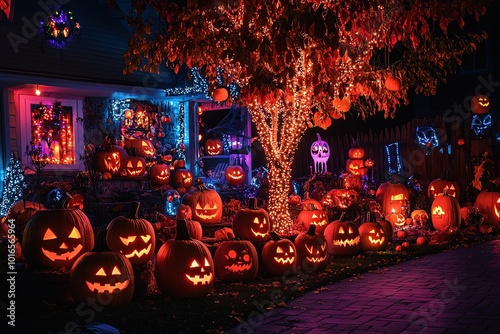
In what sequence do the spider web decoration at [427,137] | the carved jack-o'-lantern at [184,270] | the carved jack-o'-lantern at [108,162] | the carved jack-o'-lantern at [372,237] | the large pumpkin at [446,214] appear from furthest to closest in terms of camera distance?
the spider web decoration at [427,137] < the carved jack-o'-lantern at [108,162] < the large pumpkin at [446,214] < the carved jack-o'-lantern at [372,237] < the carved jack-o'-lantern at [184,270]

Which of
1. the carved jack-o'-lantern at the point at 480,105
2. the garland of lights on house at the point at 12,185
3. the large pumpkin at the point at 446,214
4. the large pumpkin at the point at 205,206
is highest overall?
the carved jack-o'-lantern at the point at 480,105

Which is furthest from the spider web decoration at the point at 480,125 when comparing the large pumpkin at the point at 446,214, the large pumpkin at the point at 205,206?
the large pumpkin at the point at 205,206

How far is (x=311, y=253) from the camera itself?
31.5 ft

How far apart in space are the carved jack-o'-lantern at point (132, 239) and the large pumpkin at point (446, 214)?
24.3ft

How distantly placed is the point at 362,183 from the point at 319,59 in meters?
Result: 7.35

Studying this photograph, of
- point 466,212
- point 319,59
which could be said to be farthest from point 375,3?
point 466,212

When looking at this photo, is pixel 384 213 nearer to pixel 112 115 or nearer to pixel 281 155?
pixel 281 155

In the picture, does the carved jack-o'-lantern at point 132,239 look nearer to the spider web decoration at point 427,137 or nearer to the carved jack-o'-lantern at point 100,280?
the carved jack-o'-lantern at point 100,280

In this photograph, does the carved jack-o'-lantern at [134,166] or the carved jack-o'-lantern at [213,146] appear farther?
the carved jack-o'-lantern at [213,146]

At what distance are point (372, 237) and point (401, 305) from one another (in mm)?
4145

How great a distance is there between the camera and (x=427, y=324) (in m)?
6.36

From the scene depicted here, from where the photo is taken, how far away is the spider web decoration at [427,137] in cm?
1691

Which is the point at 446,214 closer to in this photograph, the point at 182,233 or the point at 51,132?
the point at 182,233

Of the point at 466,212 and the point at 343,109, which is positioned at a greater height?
the point at 343,109
